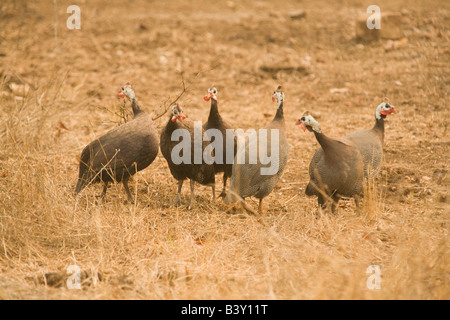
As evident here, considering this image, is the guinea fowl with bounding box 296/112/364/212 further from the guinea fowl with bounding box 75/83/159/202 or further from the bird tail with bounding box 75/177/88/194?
the bird tail with bounding box 75/177/88/194

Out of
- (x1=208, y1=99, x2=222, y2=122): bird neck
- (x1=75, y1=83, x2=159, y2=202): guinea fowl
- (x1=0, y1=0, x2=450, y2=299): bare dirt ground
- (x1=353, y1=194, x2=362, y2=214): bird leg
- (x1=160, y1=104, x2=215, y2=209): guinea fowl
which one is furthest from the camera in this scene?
(x1=208, y1=99, x2=222, y2=122): bird neck

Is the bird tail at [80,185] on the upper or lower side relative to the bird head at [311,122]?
lower

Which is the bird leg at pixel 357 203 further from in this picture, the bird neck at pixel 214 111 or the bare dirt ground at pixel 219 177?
the bird neck at pixel 214 111

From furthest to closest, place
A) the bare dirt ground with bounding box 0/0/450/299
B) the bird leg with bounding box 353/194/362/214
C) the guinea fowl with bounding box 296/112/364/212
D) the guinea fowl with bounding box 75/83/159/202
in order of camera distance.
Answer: the guinea fowl with bounding box 75/83/159/202 → the bird leg with bounding box 353/194/362/214 → the guinea fowl with bounding box 296/112/364/212 → the bare dirt ground with bounding box 0/0/450/299

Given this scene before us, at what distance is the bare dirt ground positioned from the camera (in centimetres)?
334

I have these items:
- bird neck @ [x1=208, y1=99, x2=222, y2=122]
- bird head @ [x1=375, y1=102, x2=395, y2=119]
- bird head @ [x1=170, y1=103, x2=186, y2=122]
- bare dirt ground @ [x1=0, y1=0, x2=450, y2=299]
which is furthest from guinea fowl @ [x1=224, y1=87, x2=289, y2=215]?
bird head @ [x1=375, y1=102, x2=395, y2=119]

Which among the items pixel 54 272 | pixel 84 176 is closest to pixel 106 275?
pixel 54 272

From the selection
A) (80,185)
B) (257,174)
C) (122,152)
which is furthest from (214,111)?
(80,185)

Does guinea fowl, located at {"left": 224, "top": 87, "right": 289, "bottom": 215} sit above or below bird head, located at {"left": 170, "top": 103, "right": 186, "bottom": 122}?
below

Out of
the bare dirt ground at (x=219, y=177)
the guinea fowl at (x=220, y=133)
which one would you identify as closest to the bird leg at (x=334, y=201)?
the bare dirt ground at (x=219, y=177)

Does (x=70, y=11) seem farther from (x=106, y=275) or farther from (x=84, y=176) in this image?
(x=106, y=275)

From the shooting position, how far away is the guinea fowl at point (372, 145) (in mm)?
4438

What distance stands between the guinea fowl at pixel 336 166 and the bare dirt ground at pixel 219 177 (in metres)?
0.21

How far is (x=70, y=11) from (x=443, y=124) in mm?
7017
